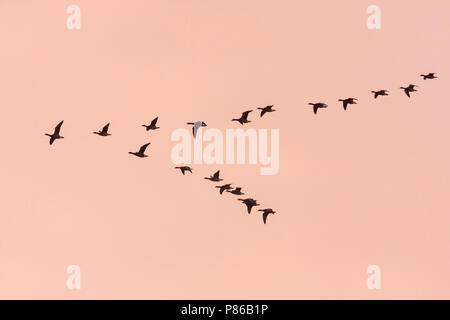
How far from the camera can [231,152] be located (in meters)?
115
